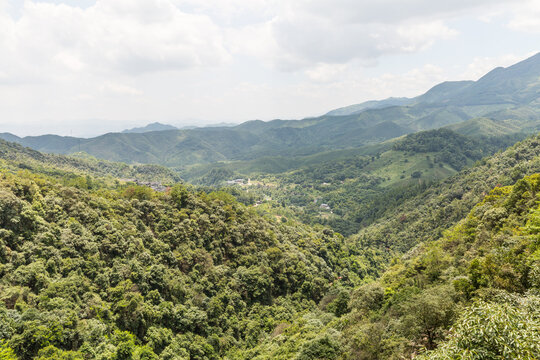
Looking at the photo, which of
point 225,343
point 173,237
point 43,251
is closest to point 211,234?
point 173,237

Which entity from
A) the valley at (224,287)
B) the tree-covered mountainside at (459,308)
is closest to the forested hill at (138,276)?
the valley at (224,287)

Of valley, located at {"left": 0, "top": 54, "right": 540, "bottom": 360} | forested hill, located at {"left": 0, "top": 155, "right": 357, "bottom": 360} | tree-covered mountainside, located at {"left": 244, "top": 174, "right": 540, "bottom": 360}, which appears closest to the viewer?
tree-covered mountainside, located at {"left": 244, "top": 174, "right": 540, "bottom": 360}

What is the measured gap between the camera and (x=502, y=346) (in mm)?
11977

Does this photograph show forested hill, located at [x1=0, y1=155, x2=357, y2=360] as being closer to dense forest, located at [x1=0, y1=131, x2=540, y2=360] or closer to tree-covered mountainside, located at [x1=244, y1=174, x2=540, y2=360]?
dense forest, located at [x1=0, y1=131, x2=540, y2=360]

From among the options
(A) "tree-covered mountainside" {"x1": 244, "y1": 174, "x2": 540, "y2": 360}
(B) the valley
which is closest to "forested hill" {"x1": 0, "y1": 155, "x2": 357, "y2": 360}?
(B) the valley

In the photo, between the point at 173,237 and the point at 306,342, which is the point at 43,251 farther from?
the point at 306,342

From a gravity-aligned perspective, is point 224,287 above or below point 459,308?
below

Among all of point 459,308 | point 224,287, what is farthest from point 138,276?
point 459,308

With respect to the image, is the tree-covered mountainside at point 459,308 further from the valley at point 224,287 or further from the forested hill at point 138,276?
the forested hill at point 138,276

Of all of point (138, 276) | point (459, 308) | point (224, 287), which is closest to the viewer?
point (459, 308)

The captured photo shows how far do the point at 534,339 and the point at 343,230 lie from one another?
6567 inches

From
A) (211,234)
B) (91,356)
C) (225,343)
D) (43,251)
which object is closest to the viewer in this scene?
(91,356)

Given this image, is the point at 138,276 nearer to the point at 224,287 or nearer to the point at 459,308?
the point at 224,287

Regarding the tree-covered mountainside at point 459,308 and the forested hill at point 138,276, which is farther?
the forested hill at point 138,276
